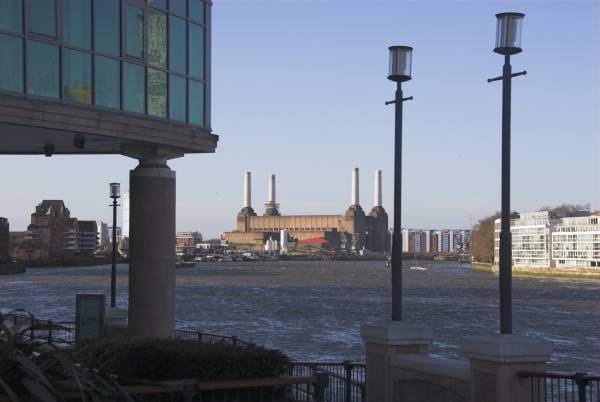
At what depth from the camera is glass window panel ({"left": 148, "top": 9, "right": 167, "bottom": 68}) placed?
1014 inches

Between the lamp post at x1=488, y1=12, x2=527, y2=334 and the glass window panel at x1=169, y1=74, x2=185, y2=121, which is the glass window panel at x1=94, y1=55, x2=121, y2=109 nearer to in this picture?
the glass window panel at x1=169, y1=74, x2=185, y2=121

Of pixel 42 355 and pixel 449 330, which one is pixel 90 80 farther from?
pixel 449 330

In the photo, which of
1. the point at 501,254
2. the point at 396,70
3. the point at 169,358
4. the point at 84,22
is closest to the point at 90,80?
the point at 84,22

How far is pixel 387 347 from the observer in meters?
17.6

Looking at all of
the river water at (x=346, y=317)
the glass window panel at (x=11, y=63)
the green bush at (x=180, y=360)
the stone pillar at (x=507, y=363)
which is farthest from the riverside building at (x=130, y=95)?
the river water at (x=346, y=317)

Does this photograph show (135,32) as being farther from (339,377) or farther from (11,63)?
(339,377)

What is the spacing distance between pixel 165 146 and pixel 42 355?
16.5 m

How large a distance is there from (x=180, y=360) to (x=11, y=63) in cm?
938

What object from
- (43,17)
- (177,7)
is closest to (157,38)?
(177,7)

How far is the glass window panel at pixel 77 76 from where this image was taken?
22766 millimetres

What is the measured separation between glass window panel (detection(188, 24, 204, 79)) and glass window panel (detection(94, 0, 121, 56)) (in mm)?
3007

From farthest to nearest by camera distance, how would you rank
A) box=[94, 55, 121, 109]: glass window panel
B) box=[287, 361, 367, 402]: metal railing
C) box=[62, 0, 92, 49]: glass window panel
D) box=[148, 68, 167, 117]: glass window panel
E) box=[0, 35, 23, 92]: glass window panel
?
box=[148, 68, 167, 117]: glass window panel < box=[94, 55, 121, 109]: glass window panel < box=[62, 0, 92, 49]: glass window panel < box=[0, 35, 23, 92]: glass window panel < box=[287, 361, 367, 402]: metal railing

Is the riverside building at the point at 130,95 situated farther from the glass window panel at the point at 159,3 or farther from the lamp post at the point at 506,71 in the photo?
the lamp post at the point at 506,71

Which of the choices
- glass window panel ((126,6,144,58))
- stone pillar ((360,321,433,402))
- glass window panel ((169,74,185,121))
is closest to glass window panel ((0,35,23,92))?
glass window panel ((126,6,144,58))
